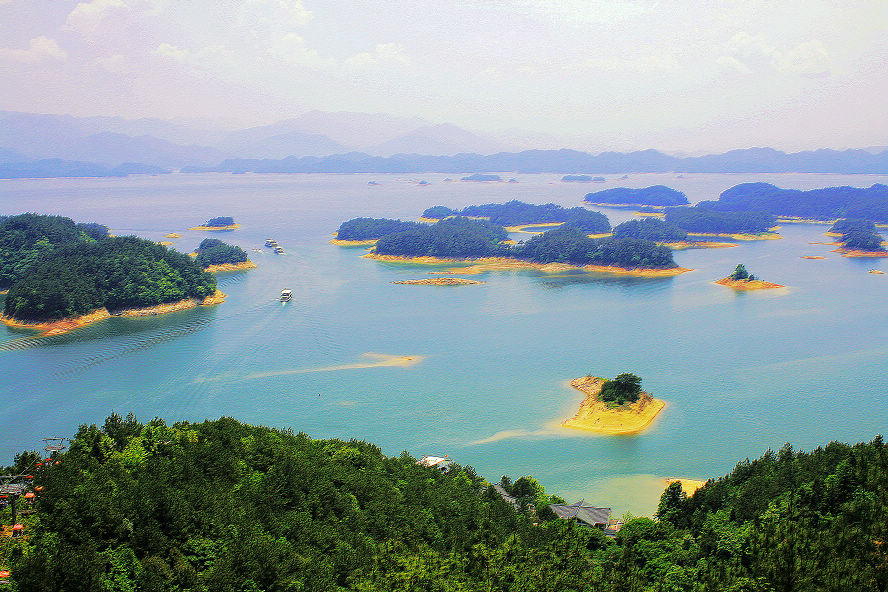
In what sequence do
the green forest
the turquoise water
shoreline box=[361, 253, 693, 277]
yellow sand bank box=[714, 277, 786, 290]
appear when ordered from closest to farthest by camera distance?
the green forest
the turquoise water
yellow sand bank box=[714, 277, 786, 290]
shoreline box=[361, 253, 693, 277]

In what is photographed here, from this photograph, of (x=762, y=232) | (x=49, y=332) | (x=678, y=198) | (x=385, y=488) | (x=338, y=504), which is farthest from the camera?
(x=678, y=198)

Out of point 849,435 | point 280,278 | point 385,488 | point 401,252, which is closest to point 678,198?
point 401,252

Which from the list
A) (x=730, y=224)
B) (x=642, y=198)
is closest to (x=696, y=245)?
(x=730, y=224)

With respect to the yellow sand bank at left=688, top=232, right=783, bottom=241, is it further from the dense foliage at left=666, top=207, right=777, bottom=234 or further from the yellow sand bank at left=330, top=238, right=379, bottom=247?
the yellow sand bank at left=330, top=238, right=379, bottom=247

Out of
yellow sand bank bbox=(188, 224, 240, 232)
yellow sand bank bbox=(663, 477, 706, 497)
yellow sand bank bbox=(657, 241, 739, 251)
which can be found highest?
yellow sand bank bbox=(188, 224, 240, 232)

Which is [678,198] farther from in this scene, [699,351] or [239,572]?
[239,572]

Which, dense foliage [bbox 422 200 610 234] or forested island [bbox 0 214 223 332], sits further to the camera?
dense foliage [bbox 422 200 610 234]

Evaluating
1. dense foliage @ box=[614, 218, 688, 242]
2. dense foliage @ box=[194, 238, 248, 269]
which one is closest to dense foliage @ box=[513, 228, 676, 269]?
dense foliage @ box=[614, 218, 688, 242]
